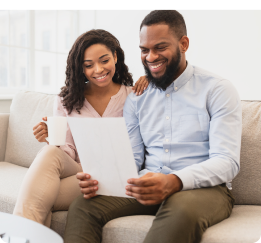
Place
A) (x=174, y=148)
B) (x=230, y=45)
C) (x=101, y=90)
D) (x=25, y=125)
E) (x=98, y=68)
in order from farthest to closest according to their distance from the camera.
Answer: (x=230, y=45) < (x=25, y=125) < (x=101, y=90) < (x=98, y=68) < (x=174, y=148)

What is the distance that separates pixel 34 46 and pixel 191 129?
9.22 feet

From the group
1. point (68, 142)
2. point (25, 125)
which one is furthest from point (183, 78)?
point (25, 125)

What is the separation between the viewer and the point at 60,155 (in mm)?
1407

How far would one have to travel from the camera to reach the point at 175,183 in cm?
111

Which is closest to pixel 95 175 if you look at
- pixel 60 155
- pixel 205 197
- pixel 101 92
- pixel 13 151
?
pixel 60 155

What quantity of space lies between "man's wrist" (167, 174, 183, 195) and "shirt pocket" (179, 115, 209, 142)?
0.25m

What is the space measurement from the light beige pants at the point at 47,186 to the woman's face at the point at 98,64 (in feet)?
1.48

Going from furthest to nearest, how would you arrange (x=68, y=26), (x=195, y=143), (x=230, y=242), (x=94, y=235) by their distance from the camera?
(x=68, y=26)
(x=195, y=143)
(x=94, y=235)
(x=230, y=242)

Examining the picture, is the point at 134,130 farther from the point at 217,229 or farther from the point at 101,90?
the point at 217,229

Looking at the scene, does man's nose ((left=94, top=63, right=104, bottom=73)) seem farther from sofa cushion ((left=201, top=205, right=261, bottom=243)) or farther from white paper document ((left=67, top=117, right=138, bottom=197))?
sofa cushion ((left=201, top=205, right=261, bottom=243))

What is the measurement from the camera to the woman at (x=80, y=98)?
4.40 ft

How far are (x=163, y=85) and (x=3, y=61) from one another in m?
2.49
